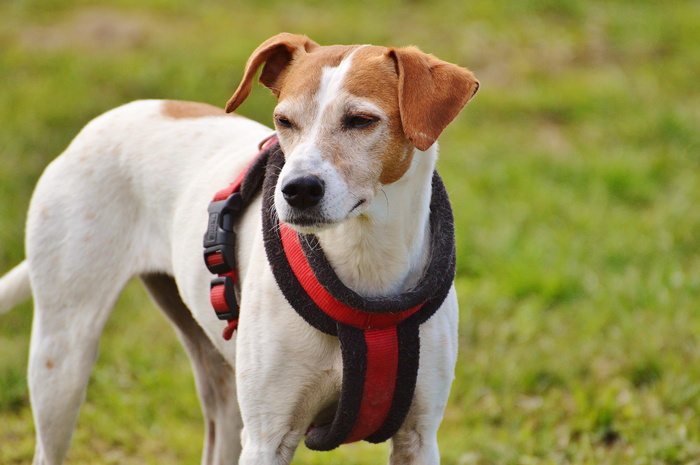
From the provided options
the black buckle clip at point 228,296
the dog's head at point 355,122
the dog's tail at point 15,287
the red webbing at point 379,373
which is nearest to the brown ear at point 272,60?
the dog's head at point 355,122

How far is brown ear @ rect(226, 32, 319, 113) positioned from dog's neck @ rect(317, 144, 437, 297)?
537 millimetres

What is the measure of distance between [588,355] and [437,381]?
7.48ft

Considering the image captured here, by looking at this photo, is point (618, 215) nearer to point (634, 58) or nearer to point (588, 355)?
point (588, 355)

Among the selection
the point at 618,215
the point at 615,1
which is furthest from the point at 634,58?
the point at 618,215

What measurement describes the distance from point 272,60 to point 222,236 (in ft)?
2.02

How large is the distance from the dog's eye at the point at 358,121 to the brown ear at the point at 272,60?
0.44 metres

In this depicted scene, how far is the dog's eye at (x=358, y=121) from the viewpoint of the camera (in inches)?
104

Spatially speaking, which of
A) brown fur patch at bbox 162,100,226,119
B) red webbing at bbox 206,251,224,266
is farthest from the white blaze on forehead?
brown fur patch at bbox 162,100,226,119

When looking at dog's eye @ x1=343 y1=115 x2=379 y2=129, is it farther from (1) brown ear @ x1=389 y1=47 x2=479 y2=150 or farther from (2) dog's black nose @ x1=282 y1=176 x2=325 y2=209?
(2) dog's black nose @ x1=282 y1=176 x2=325 y2=209

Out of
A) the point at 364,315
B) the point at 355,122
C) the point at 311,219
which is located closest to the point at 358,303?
the point at 364,315

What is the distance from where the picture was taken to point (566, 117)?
7922 millimetres

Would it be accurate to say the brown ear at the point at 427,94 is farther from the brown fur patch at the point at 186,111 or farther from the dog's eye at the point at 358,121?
the brown fur patch at the point at 186,111

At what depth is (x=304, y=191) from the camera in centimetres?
252

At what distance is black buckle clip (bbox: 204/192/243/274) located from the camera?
3156 mm
